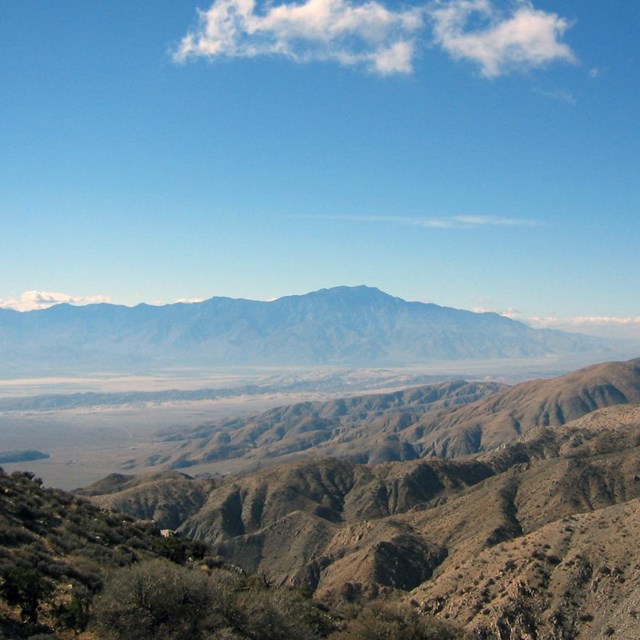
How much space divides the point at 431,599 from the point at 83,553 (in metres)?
30.8

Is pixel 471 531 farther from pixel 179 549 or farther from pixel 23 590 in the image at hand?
pixel 23 590

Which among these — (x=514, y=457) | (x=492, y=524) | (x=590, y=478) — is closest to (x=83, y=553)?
(x=492, y=524)

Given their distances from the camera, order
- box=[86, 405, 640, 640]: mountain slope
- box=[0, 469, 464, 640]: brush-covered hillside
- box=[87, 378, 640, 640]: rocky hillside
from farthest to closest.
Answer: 1. box=[86, 405, 640, 640]: mountain slope
2. box=[87, 378, 640, 640]: rocky hillside
3. box=[0, 469, 464, 640]: brush-covered hillside

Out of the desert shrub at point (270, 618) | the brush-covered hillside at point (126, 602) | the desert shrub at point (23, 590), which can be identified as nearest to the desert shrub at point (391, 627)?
the brush-covered hillside at point (126, 602)

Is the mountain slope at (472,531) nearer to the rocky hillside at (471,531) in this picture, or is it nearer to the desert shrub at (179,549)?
the rocky hillside at (471,531)

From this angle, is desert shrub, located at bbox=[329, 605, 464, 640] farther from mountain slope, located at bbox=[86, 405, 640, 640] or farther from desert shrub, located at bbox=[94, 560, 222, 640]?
mountain slope, located at bbox=[86, 405, 640, 640]

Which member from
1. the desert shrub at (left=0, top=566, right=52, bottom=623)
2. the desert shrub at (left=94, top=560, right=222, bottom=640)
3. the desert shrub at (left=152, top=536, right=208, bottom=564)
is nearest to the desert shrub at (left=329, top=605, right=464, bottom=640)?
the desert shrub at (left=94, top=560, right=222, bottom=640)

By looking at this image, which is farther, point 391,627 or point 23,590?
point 391,627

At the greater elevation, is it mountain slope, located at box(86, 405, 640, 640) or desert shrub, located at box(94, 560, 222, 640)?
desert shrub, located at box(94, 560, 222, 640)

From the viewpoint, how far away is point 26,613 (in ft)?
58.7

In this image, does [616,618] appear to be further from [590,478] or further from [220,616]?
[590,478]

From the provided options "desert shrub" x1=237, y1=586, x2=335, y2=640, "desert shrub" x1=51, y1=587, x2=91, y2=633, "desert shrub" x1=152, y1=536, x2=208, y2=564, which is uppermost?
"desert shrub" x1=51, y1=587, x2=91, y2=633

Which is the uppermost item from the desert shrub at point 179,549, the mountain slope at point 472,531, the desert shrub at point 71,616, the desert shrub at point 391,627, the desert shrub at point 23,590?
the desert shrub at point 23,590

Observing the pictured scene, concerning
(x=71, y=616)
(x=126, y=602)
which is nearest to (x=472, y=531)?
(x=126, y=602)
